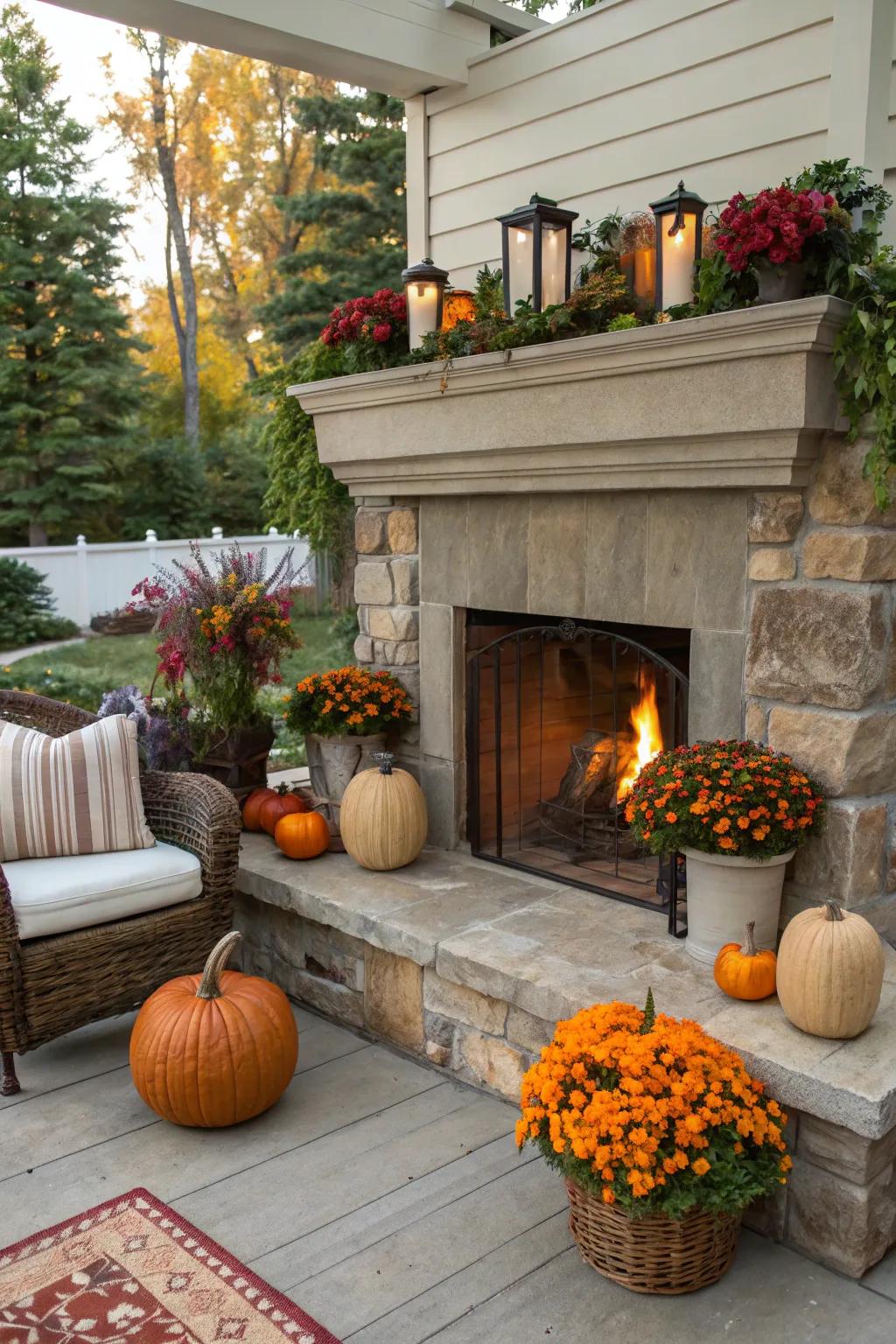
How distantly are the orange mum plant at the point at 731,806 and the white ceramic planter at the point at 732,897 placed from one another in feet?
0.15

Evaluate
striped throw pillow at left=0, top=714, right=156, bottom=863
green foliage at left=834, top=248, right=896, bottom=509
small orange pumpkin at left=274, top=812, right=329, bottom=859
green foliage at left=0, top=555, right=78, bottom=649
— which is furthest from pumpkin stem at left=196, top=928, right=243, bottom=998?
green foliage at left=0, top=555, right=78, bottom=649

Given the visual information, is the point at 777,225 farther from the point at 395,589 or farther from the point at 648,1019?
the point at 395,589

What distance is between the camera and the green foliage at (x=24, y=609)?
10469mm

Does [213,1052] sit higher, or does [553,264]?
[553,264]

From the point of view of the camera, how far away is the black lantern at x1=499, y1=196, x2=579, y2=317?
3.09 metres

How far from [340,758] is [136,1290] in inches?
74.1

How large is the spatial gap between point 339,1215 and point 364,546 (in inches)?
88.1

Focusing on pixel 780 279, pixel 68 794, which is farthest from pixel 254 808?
pixel 780 279

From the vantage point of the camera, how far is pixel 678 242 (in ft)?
9.32

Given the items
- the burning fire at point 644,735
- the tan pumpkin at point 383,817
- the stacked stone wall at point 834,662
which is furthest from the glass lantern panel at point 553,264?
the tan pumpkin at point 383,817

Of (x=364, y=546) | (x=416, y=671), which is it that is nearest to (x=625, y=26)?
(x=364, y=546)

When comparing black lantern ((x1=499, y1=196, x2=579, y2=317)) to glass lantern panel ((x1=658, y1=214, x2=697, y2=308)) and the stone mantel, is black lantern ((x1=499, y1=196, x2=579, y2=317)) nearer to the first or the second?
the stone mantel

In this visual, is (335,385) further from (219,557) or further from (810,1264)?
(810,1264)

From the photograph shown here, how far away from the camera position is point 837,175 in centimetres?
257
